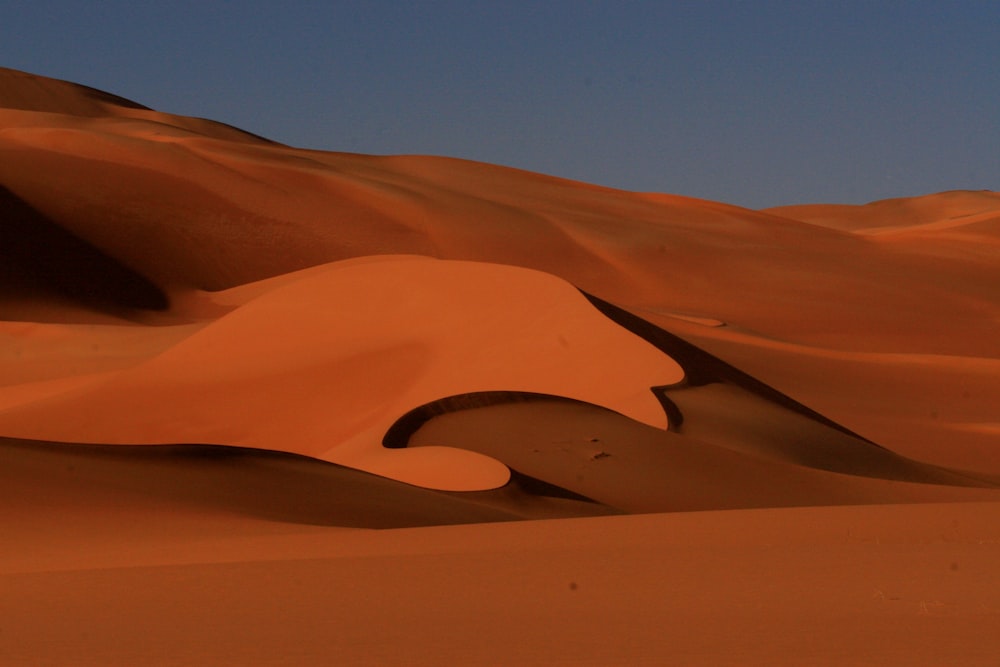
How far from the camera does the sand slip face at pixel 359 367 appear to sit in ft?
64.7

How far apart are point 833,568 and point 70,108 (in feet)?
288

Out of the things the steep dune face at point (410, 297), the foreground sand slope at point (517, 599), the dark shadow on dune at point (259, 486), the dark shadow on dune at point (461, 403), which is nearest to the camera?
the foreground sand slope at point (517, 599)

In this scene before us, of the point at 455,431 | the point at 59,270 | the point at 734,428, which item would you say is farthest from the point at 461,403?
the point at 59,270

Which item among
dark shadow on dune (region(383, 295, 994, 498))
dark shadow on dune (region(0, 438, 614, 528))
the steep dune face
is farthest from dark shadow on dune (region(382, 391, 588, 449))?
dark shadow on dune (region(0, 438, 614, 528))

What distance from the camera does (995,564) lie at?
22.4ft

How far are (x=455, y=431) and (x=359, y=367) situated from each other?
248 inches

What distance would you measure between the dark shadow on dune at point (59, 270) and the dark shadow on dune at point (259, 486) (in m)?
27.1

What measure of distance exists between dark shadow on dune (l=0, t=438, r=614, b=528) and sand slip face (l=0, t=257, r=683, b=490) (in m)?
4.58

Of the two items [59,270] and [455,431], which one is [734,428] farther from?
[59,270]

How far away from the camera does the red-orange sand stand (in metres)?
5.50

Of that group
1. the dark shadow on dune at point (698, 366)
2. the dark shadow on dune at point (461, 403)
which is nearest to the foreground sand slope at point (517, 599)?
the dark shadow on dune at point (461, 403)

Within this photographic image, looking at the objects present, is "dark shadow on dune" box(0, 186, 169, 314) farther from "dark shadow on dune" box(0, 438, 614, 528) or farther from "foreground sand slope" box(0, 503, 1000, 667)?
"foreground sand slope" box(0, 503, 1000, 667)

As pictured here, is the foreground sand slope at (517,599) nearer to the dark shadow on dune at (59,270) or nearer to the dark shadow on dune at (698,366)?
the dark shadow on dune at (698,366)

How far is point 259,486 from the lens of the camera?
35.4ft
